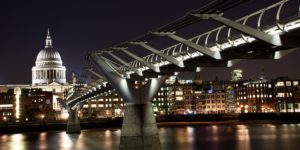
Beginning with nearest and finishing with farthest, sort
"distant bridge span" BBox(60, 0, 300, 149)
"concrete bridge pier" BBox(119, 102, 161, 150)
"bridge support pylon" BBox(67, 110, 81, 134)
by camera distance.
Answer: "distant bridge span" BBox(60, 0, 300, 149)
"concrete bridge pier" BBox(119, 102, 161, 150)
"bridge support pylon" BBox(67, 110, 81, 134)

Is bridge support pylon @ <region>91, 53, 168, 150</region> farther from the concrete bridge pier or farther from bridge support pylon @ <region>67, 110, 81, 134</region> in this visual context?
bridge support pylon @ <region>67, 110, 81, 134</region>

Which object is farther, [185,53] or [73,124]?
[73,124]

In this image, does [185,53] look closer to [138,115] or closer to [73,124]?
[138,115]

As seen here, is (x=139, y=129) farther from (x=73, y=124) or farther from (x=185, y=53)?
(x=73, y=124)

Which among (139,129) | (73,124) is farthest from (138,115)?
(73,124)

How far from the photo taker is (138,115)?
5206 cm

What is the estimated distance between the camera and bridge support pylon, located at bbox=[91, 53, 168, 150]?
51.0 m

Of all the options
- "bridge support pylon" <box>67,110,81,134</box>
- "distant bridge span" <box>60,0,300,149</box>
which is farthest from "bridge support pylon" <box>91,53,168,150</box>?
"bridge support pylon" <box>67,110,81,134</box>

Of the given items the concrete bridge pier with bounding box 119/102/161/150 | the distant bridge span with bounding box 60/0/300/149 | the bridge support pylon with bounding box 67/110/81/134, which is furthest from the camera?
the bridge support pylon with bounding box 67/110/81/134

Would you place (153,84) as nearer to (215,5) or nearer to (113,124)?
(215,5)

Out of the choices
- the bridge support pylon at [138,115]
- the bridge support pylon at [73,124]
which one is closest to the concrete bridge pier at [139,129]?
the bridge support pylon at [138,115]

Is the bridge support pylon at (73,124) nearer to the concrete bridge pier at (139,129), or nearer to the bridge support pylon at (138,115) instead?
the bridge support pylon at (138,115)

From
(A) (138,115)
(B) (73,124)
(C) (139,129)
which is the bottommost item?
(B) (73,124)

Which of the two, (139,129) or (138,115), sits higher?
(138,115)
